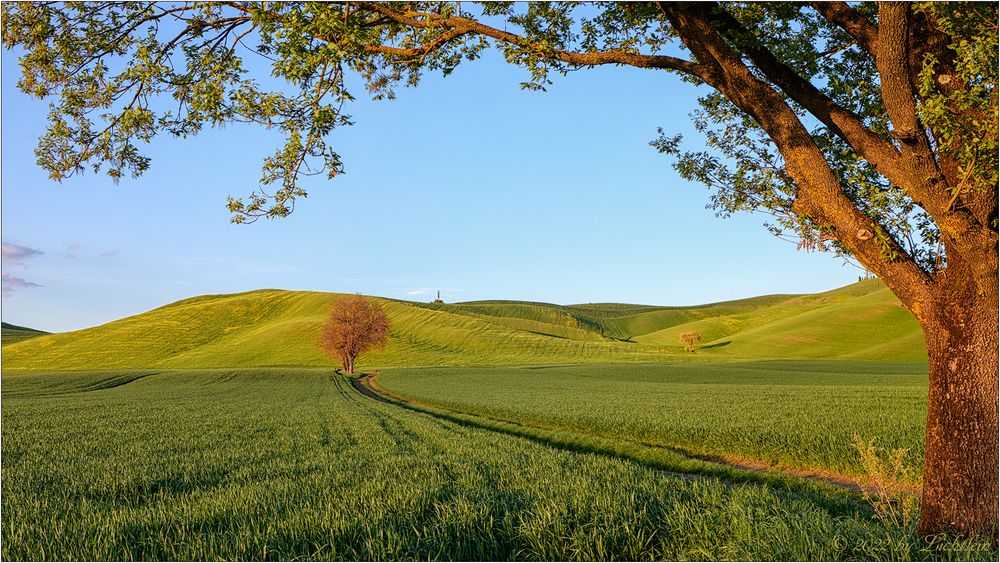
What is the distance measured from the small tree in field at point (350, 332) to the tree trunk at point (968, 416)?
248 ft

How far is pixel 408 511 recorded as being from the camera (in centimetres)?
641

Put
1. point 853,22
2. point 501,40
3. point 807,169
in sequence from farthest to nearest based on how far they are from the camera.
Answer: point 853,22
point 501,40
point 807,169

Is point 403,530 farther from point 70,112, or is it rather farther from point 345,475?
point 70,112

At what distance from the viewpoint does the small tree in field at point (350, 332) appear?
3014 inches

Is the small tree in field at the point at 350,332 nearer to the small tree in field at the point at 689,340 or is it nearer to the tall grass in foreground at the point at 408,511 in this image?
the tall grass in foreground at the point at 408,511

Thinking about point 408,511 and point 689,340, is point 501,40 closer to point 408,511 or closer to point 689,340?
point 408,511

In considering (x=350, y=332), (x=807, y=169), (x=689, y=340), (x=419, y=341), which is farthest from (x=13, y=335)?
(x=807, y=169)

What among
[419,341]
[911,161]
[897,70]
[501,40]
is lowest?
[419,341]

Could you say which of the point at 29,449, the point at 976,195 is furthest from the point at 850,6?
the point at 29,449

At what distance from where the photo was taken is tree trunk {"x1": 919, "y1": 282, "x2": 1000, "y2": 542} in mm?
5363

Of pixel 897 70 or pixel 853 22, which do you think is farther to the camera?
pixel 853 22

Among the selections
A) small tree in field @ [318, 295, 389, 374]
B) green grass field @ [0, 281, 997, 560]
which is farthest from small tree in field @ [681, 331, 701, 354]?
green grass field @ [0, 281, 997, 560]

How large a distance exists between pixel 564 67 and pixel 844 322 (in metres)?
119

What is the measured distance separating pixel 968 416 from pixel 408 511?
249 inches
